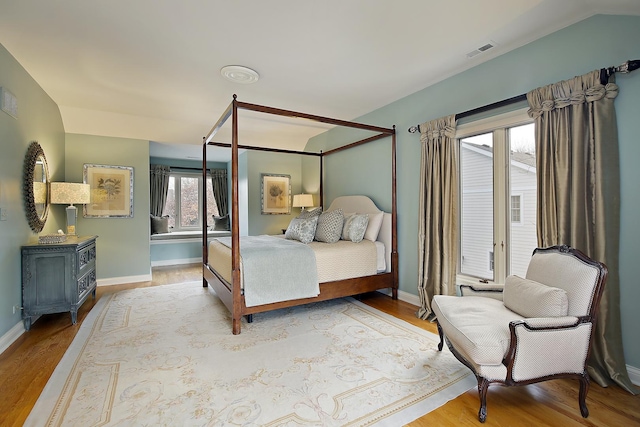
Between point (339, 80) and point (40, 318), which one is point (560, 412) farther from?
point (40, 318)

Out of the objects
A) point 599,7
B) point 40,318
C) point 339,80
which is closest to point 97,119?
point 40,318

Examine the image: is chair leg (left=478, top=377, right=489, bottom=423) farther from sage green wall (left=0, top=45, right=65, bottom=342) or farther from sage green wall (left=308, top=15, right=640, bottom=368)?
sage green wall (left=0, top=45, right=65, bottom=342)

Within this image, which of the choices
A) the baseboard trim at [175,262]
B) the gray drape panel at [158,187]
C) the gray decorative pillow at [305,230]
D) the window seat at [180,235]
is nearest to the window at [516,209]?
the gray decorative pillow at [305,230]

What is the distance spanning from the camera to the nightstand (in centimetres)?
305

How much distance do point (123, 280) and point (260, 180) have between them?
3.10 metres

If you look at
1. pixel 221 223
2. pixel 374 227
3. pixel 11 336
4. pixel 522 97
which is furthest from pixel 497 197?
pixel 221 223

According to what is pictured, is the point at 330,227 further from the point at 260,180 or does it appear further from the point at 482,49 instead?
the point at 260,180

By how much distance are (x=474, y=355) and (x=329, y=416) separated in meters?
0.92

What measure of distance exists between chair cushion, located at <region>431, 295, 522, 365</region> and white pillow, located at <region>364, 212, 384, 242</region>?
161 cm

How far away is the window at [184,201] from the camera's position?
749cm

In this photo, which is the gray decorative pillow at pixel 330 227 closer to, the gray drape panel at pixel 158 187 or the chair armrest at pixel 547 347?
the chair armrest at pixel 547 347

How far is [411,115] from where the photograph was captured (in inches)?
154

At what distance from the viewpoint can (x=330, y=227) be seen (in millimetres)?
3980

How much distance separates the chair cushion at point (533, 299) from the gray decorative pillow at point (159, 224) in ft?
22.5
